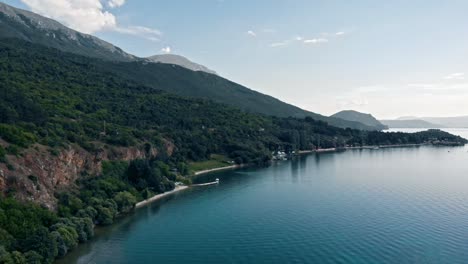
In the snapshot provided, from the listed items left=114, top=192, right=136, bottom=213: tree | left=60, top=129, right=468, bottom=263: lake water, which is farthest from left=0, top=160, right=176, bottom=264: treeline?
left=60, top=129, right=468, bottom=263: lake water

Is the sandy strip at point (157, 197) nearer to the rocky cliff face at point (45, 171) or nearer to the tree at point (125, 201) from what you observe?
the tree at point (125, 201)

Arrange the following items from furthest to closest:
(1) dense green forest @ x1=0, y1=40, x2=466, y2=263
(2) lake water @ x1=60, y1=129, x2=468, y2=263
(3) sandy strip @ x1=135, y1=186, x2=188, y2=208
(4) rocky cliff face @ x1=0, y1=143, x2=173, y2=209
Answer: (3) sandy strip @ x1=135, y1=186, x2=188, y2=208 → (4) rocky cliff face @ x1=0, y1=143, x2=173, y2=209 → (1) dense green forest @ x1=0, y1=40, x2=466, y2=263 → (2) lake water @ x1=60, y1=129, x2=468, y2=263

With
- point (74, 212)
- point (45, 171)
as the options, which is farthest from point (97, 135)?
point (74, 212)

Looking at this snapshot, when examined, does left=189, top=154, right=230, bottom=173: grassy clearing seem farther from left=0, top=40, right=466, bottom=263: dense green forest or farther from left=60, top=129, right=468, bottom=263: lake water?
left=60, top=129, right=468, bottom=263: lake water

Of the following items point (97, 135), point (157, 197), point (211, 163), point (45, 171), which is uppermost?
point (97, 135)

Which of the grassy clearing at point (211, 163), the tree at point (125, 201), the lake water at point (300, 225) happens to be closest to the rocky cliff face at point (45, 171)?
the tree at point (125, 201)

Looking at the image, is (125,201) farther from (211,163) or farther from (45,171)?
(211,163)
